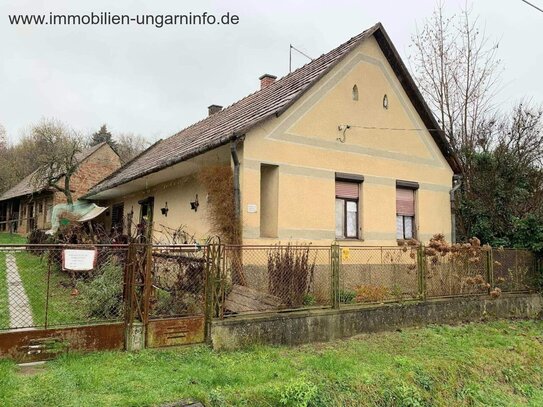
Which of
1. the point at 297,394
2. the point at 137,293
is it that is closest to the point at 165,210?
the point at 137,293

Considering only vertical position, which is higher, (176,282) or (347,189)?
(347,189)

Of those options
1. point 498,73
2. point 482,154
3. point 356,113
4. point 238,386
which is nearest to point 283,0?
point 356,113

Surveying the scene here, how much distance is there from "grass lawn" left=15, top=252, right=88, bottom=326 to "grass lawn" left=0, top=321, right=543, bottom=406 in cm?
161

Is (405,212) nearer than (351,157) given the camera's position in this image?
No

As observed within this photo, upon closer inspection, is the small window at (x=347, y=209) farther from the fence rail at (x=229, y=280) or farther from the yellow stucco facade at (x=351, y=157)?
the fence rail at (x=229, y=280)

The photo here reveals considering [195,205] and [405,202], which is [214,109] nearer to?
[195,205]

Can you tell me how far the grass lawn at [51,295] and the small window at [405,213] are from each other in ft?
29.3

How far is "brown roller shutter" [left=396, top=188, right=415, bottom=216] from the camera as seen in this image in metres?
13.1

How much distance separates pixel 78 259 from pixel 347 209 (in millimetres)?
7480

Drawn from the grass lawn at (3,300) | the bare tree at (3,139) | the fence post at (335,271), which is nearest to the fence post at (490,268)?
the fence post at (335,271)

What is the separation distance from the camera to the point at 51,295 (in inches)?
367

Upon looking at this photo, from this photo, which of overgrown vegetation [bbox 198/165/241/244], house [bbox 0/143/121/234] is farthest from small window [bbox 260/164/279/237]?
house [bbox 0/143/121/234]

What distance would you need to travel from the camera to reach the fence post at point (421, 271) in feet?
31.1

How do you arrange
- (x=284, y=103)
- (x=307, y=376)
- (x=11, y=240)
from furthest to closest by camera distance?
(x=11, y=240) → (x=284, y=103) → (x=307, y=376)
